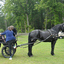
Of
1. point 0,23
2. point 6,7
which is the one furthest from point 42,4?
point 0,23

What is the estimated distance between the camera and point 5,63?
4.89 metres

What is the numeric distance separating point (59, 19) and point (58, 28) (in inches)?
712

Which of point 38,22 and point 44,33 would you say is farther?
point 38,22

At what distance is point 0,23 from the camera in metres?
47.7

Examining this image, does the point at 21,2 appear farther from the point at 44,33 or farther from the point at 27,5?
the point at 44,33

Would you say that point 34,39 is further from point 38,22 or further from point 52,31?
point 38,22

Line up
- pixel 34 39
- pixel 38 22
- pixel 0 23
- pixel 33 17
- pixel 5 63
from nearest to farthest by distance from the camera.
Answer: pixel 5 63, pixel 34 39, pixel 33 17, pixel 38 22, pixel 0 23

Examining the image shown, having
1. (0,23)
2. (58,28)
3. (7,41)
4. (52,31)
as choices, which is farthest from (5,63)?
(0,23)

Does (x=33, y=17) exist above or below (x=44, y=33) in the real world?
above

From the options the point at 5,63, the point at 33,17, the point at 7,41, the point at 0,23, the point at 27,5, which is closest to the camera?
the point at 5,63

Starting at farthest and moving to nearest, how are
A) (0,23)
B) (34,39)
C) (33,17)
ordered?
A: (0,23)
(33,17)
(34,39)

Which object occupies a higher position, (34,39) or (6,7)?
(6,7)

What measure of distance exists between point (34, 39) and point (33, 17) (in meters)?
33.9

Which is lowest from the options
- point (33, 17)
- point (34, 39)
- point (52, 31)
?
point (34, 39)
